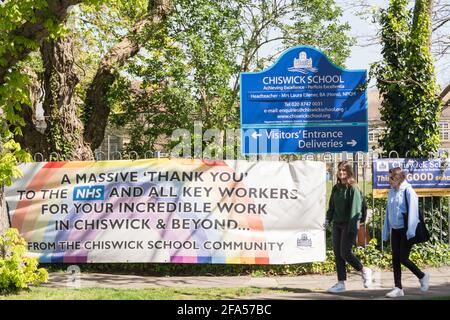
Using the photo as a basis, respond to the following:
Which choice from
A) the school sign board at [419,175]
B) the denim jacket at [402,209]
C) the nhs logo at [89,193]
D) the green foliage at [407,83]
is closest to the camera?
the denim jacket at [402,209]

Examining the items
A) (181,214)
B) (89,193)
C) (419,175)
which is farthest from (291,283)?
(89,193)

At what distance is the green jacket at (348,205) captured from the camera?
8.48 meters

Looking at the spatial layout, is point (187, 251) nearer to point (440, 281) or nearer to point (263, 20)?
point (440, 281)

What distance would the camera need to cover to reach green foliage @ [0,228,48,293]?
27.0 feet

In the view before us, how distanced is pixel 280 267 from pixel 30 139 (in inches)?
318

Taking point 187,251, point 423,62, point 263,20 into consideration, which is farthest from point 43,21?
point 263,20

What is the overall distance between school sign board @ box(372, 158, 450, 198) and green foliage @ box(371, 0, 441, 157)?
283 millimetres

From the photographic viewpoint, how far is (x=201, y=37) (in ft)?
49.3

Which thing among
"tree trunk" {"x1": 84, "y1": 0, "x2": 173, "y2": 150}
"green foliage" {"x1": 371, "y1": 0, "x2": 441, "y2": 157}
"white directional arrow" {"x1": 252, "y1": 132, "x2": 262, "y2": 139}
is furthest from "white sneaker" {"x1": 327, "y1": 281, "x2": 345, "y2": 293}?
"tree trunk" {"x1": 84, "y1": 0, "x2": 173, "y2": 150}

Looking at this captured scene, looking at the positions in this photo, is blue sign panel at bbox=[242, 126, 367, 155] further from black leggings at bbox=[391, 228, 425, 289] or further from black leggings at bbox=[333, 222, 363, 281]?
black leggings at bbox=[391, 228, 425, 289]

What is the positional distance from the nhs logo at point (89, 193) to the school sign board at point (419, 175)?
186 inches

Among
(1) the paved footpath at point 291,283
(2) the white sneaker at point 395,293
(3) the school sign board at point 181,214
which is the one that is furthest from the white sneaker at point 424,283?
(3) the school sign board at point 181,214

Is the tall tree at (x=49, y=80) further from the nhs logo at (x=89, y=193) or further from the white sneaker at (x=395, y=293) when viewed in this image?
the white sneaker at (x=395, y=293)

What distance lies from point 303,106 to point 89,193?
4.16 m
